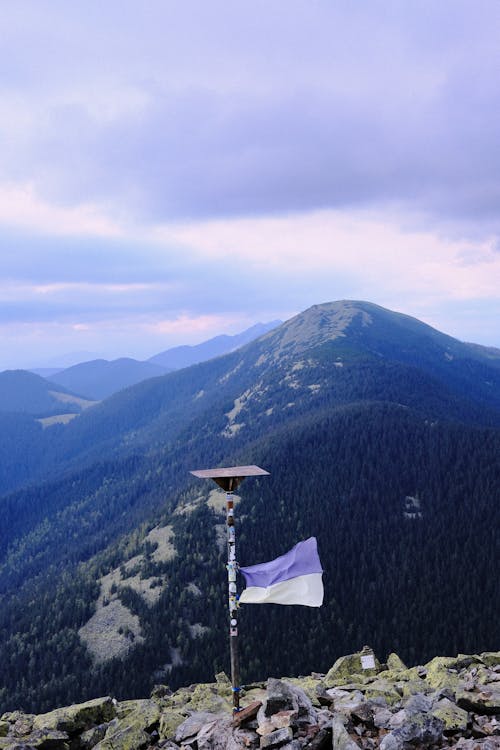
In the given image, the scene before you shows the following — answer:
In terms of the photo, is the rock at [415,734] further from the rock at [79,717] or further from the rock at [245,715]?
the rock at [79,717]

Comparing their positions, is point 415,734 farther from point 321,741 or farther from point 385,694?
point 385,694

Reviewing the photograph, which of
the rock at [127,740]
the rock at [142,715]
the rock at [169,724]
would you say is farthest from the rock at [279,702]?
the rock at [142,715]

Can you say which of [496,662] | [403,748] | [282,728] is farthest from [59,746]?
[496,662]

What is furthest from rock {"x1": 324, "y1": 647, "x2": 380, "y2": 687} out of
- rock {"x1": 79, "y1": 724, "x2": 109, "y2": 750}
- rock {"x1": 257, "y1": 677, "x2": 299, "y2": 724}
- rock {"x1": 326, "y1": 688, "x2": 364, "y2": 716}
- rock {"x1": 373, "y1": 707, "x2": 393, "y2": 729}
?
rock {"x1": 257, "y1": 677, "x2": 299, "y2": 724}

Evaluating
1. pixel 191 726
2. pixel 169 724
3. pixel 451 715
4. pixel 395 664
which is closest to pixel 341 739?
pixel 451 715

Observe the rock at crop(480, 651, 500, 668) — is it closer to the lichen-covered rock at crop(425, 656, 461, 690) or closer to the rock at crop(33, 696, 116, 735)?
the lichen-covered rock at crop(425, 656, 461, 690)

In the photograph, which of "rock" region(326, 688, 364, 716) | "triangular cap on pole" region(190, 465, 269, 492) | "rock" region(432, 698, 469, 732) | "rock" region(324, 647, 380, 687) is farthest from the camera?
"rock" region(324, 647, 380, 687)
